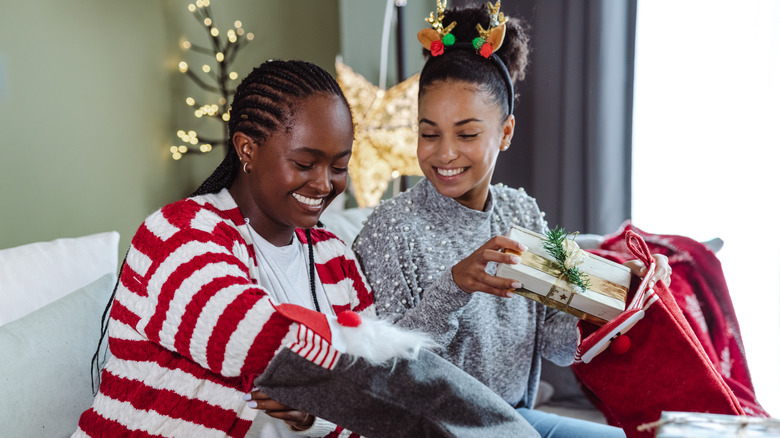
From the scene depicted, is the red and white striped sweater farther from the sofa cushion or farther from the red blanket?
the red blanket

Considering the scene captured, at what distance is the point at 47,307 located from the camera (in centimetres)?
117

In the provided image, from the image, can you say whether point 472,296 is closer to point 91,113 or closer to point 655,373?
point 655,373

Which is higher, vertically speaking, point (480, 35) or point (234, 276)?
point (480, 35)

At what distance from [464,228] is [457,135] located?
Answer: 0.72 ft

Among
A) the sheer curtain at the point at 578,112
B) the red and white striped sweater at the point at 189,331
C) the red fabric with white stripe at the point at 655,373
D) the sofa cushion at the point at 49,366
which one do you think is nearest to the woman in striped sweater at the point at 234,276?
the red and white striped sweater at the point at 189,331

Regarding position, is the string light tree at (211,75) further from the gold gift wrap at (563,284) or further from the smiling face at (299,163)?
the gold gift wrap at (563,284)

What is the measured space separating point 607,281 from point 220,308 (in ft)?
2.16

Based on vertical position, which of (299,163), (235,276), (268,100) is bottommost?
(235,276)

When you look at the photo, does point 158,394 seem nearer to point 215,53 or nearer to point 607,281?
point 607,281

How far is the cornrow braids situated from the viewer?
3.39ft

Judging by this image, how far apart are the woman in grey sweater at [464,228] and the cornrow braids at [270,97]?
29 centimetres

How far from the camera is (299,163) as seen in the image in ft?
3.38

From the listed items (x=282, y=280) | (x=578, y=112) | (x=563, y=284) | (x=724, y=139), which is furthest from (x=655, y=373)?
(x=578, y=112)

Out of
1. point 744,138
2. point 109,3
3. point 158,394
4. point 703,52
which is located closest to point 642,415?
point 158,394
